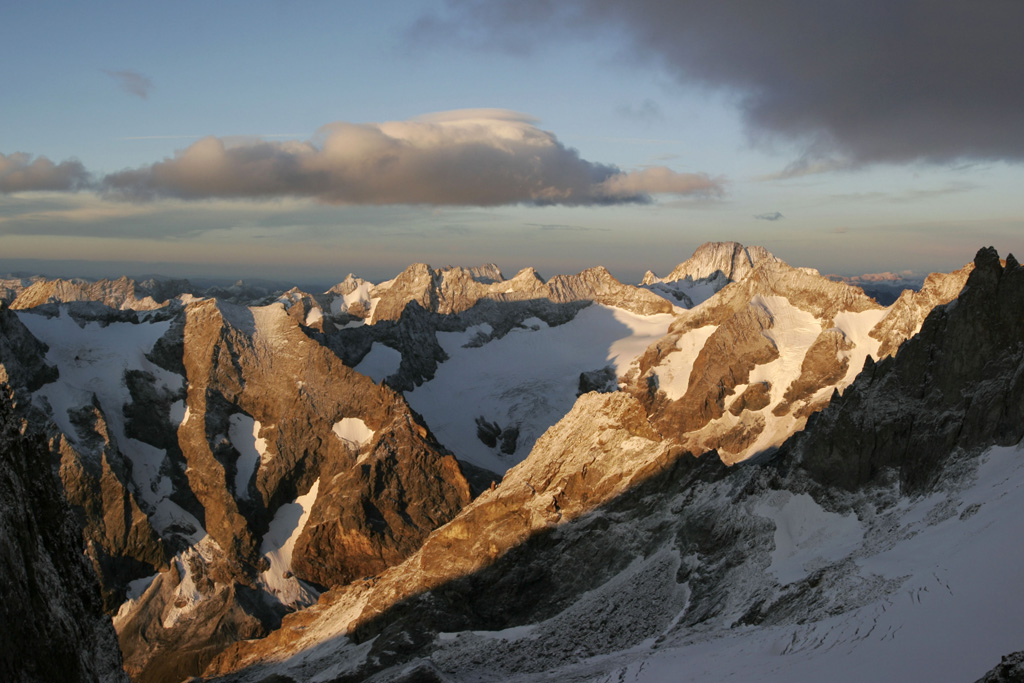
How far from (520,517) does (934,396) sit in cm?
3465

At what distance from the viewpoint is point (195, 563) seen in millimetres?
120688

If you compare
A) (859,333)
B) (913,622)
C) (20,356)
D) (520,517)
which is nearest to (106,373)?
(20,356)

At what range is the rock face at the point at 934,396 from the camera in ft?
192

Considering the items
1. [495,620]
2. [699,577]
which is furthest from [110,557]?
[699,577]

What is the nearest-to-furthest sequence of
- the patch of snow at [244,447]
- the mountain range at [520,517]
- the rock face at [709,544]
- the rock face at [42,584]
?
the rock face at [42,584], the mountain range at [520,517], the rock face at [709,544], the patch of snow at [244,447]

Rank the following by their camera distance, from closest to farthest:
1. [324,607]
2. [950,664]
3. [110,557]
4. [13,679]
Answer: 1. [13,679]
2. [950,664]
3. [324,607]
4. [110,557]

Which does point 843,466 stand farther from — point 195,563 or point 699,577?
point 195,563

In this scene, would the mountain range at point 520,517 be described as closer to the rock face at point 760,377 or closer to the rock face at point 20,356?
the rock face at point 20,356

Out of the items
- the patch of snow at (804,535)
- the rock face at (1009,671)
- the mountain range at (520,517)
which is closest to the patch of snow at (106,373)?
the mountain range at (520,517)

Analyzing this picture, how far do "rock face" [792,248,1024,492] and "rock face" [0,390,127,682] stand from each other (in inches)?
2025

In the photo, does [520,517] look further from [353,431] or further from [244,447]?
[244,447]

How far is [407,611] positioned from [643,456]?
23.9 meters

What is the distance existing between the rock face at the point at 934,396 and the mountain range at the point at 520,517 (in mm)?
197

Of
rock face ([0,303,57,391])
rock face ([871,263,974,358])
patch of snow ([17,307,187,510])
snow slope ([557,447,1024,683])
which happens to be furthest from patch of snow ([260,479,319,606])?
Answer: rock face ([871,263,974,358])
